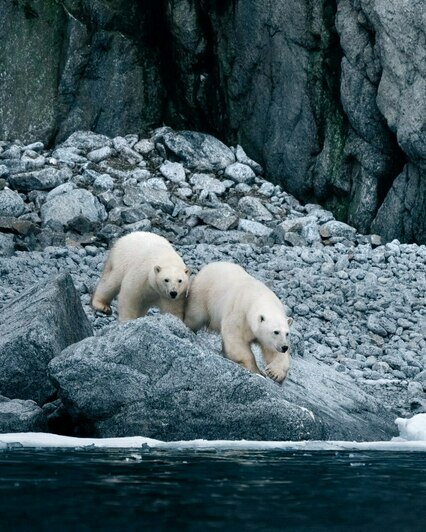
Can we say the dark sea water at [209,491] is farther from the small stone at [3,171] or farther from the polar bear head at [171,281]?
the small stone at [3,171]

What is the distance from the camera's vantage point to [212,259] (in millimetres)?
16891

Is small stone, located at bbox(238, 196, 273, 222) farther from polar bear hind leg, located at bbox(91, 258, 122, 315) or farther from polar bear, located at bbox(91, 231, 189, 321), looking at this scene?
polar bear hind leg, located at bbox(91, 258, 122, 315)

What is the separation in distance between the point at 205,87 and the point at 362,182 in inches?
183

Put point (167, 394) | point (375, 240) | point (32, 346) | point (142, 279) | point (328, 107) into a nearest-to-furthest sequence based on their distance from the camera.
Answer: point (167, 394)
point (32, 346)
point (142, 279)
point (375, 240)
point (328, 107)

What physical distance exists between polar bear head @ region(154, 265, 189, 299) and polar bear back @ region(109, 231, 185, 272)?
0.54 ft

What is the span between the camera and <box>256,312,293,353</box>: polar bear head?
30.7 feet

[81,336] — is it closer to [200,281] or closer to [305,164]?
[200,281]

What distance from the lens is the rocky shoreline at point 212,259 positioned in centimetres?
902

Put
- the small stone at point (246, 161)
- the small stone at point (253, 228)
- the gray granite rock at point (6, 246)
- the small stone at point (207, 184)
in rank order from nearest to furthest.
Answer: the gray granite rock at point (6, 246) < the small stone at point (253, 228) < the small stone at point (207, 184) < the small stone at point (246, 161)

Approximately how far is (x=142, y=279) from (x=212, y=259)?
5637 mm

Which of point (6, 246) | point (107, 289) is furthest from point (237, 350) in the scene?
point (6, 246)

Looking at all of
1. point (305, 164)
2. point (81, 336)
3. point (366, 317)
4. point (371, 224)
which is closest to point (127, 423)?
point (81, 336)

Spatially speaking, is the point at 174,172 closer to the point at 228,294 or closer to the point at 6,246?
the point at 6,246

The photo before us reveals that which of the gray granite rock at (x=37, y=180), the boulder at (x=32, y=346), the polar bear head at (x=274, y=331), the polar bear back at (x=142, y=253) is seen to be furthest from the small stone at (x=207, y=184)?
the polar bear head at (x=274, y=331)
